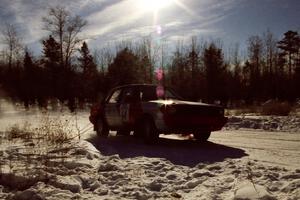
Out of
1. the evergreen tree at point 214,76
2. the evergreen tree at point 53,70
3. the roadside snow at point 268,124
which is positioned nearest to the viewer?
the roadside snow at point 268,124

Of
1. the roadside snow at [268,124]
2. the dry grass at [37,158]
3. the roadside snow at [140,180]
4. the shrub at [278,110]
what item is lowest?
the roadside snow at [140,180]

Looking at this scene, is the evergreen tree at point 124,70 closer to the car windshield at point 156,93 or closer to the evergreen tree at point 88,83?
the evergreen tree at point 88,83

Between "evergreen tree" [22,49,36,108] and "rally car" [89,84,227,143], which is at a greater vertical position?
"evergreen tree" [22,49,36,108]

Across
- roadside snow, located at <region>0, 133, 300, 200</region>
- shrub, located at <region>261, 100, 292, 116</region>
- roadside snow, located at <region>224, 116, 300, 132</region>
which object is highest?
shrub, located at <region>261, 100, 292, 116</region>

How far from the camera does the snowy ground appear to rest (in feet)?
16.6

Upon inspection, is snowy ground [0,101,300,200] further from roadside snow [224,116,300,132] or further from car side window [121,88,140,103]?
roadside snow [224,116,300,132]

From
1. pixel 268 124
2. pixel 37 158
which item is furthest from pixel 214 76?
pixel 37 158

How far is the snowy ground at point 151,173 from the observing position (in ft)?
16.6

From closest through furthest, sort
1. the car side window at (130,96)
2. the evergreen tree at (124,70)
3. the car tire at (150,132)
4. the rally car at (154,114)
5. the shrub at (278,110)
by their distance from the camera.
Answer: the rally car at (154,114), the car tire at (150,132), the car side window at (130,96), the shrub at (278,110), the evergreen tree at (124,70)

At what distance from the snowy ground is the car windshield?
198 cm

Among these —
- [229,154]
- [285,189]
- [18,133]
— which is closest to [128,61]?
[18,133]

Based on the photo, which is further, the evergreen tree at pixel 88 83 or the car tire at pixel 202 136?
the evergreen tree at pixel 88 83

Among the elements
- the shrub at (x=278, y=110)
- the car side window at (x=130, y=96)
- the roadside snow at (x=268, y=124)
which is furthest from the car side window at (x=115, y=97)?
the shrub at (x=278, y=110)

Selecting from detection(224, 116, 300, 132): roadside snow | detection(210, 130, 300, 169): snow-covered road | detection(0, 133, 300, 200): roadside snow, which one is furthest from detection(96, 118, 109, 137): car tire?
detection(224, 116, 300, 132): roadside snow
